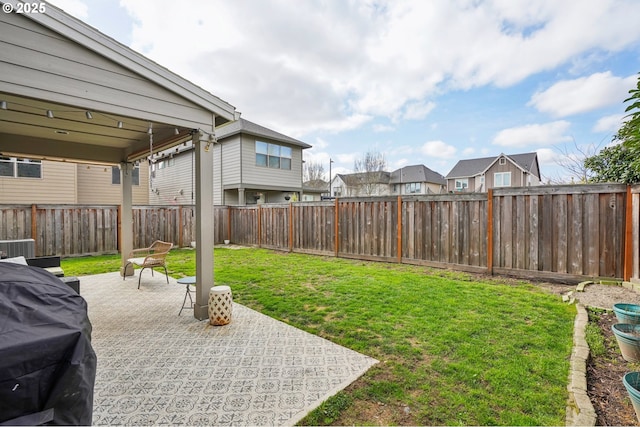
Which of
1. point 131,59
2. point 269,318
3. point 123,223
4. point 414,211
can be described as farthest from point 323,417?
point 123,223

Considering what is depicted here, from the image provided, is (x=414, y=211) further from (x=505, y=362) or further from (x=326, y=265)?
(x=505, y=362)

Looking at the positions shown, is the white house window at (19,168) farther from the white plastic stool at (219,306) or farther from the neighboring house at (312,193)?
the white plastic stool at (219,306)

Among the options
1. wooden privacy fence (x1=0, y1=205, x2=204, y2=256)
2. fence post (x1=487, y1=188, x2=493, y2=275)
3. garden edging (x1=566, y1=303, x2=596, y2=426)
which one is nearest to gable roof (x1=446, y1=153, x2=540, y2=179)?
fence post (x1=487, y1=188, x2=493, y2=275)

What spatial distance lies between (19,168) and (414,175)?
32.6 meters

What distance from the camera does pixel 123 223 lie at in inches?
272

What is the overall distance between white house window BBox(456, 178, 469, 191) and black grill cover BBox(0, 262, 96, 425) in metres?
33.1

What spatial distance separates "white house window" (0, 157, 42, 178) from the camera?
11750 millimetres

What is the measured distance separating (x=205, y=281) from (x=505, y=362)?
3700 millimetres

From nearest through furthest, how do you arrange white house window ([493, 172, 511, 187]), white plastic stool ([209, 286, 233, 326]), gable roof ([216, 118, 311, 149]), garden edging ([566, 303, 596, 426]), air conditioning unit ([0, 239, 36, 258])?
garden edging ([566, 303, 596, 426]) → white plastic stool ([209, 286, 233, 326]) → air conditioning unit ([0, 239, 36, 258]) → gable roof ([216, 118, 311, 149]) → white house window ([493, 172, 511, 187])

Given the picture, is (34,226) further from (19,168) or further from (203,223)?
(203,223)

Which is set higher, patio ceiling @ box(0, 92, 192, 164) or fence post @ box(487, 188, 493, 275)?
patio ceiling @ box(0, 92, 192, 164)

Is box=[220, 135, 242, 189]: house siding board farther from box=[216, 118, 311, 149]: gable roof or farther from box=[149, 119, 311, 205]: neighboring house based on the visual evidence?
box=[216, 118, 311, 149]: gable roof

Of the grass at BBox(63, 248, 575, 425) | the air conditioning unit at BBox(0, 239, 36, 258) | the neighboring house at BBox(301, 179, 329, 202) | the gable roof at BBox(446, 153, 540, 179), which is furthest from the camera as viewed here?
the gable roof at BBox(446, 153, 540, 179)

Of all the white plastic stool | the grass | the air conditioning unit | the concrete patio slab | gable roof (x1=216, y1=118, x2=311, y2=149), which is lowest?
the concrete patio slab
